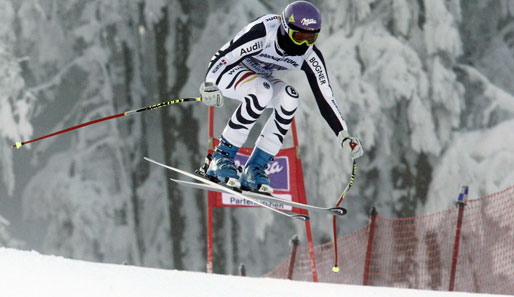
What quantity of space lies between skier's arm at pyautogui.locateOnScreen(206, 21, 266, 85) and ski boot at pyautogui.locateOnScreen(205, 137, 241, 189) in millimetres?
499

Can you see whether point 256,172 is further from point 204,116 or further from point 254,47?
point 204,116

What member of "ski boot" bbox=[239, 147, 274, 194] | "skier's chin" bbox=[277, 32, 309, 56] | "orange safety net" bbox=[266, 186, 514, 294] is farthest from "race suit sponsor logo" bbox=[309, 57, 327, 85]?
"orange safety net" bbox=[266, 186, 514, 294]

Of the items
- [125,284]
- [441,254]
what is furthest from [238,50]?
[441,254]

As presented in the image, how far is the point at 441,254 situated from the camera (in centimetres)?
1023

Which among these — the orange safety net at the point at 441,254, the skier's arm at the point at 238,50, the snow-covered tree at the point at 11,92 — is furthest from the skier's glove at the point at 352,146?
the snow-covered tree at the point at 11,92

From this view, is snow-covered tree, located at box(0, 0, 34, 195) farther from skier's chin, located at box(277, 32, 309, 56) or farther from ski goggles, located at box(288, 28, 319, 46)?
ski goggles, located at box(288, 28, 319, 46)

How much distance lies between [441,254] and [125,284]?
7953 mm

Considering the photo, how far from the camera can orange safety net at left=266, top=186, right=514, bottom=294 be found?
9.73 m

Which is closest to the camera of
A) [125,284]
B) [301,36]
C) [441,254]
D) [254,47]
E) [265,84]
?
[125,284]

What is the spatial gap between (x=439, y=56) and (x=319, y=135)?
2302 mm

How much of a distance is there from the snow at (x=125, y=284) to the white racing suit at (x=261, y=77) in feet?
3.76

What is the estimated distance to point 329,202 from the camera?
10.7 meters

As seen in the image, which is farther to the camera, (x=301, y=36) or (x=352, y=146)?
(x=352, y=146)

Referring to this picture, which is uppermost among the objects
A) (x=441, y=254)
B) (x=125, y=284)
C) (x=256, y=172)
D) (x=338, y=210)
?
(x=256, y=172)
